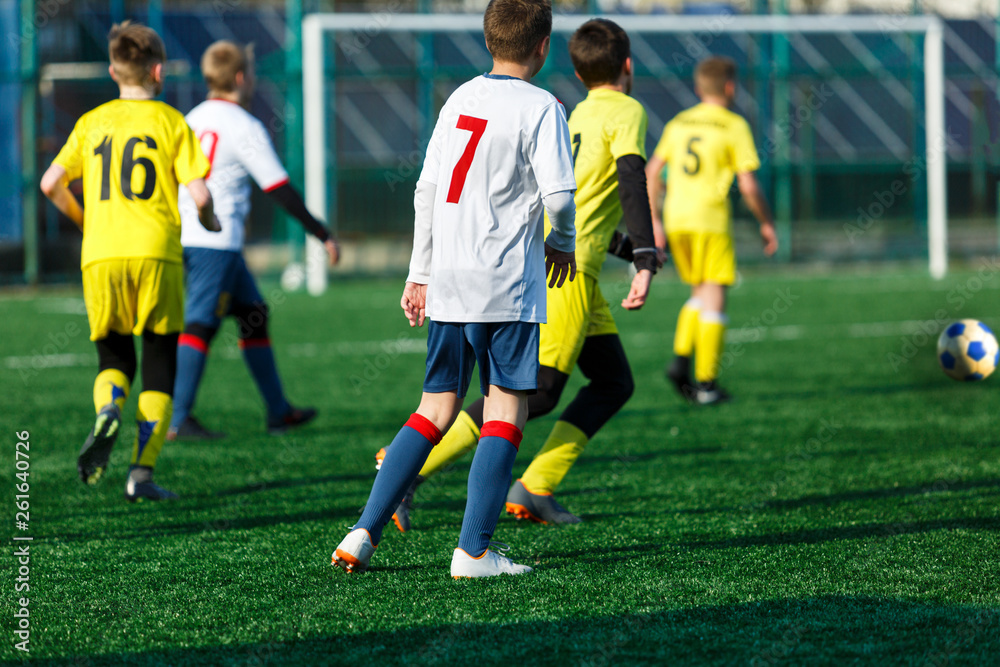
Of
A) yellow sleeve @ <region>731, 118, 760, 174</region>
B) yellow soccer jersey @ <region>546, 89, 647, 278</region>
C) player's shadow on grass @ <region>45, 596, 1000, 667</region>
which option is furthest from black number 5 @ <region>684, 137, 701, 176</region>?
player's shadow on grass @ <region>45, 596, 1000, 667</region>

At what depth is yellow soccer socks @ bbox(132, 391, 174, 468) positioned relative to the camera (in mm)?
4242

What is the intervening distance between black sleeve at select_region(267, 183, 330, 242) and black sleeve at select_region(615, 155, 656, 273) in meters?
1.98

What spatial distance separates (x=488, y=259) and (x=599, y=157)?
3.24ft

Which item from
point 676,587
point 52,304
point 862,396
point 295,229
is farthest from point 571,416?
point 295,229

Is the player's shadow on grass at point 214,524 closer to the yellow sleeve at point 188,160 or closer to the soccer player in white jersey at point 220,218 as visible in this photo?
the yellow sleeve at point 188,160

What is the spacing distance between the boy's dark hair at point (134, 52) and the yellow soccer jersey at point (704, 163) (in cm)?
375

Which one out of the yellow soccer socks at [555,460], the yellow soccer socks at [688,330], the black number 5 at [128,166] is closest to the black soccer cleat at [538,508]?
the yellow soccer socks at [555,460]

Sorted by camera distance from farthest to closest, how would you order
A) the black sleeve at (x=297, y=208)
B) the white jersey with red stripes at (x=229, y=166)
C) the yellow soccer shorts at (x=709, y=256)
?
1. the yellow soccer shorts at (x=709, y=256)
2. the white jersey with red stripes at (x=229, y=166)
3. the black sleeve at (x=297, y=208)

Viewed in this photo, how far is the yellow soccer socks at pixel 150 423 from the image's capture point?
4242mm

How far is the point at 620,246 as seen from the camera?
4.11 meters

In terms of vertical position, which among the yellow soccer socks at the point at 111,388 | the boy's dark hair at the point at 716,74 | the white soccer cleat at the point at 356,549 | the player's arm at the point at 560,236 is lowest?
the white soccer cleat at the point at 356,549

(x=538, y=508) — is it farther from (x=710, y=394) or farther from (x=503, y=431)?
(x=710, y=394)

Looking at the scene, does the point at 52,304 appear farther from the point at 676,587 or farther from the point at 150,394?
the point at 676,587

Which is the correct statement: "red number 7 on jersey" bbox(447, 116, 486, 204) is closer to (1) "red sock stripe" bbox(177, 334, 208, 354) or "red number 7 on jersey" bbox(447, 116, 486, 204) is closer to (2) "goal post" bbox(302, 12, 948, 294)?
(1) "red sock stripe" bbox(177, 334, 208, 354)
